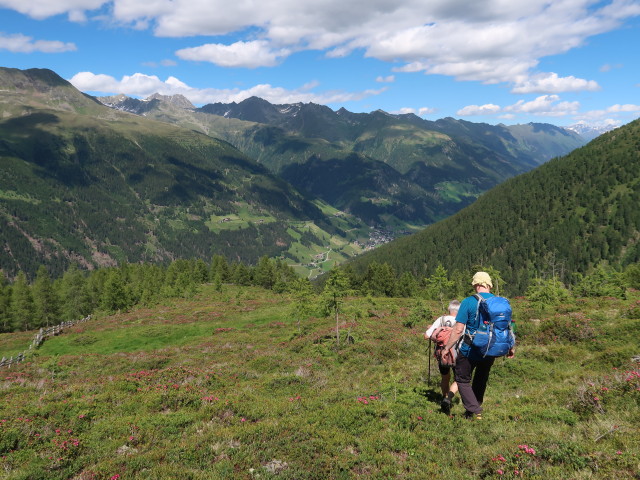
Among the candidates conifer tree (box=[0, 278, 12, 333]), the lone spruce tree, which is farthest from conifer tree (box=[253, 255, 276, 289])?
the lone spruce tree

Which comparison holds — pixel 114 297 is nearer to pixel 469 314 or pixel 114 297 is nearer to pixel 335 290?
pixel 335 290

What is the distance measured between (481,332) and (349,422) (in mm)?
5348

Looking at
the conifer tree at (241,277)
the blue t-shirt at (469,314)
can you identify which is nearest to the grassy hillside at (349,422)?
the blue t-shirt at (469,314)

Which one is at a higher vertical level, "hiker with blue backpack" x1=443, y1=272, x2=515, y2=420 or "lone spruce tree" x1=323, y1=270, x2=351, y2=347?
"hiker with blue backpack" x1=443, y1=272, x2=515, y2=420

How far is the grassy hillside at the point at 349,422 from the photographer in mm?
8281

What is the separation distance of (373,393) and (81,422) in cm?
1114

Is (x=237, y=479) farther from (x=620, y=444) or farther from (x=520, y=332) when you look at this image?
(x=520, y=332)

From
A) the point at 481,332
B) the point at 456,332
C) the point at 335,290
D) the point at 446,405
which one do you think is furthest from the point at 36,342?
the point at 481,332

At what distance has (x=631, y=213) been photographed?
174000 mm

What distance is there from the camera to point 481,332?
29.5 ft

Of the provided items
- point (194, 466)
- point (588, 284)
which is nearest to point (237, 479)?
point (194, 466)

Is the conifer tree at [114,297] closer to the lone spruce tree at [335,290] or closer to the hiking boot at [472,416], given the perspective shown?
the lone spruce tree at [335,290]

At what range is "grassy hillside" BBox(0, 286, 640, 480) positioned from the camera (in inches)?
326

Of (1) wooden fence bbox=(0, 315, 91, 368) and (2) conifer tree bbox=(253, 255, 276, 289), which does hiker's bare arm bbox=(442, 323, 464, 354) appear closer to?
(1) wooden fence bbox=(0, 315, 91, 368)
